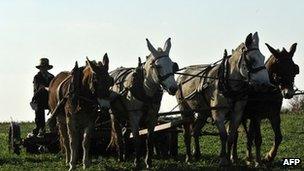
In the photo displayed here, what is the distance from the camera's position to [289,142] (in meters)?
18.2

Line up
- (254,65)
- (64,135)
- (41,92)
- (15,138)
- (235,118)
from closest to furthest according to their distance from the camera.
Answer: (254,65) → (235,118) → (64,135) → (41,92) → (15,138)

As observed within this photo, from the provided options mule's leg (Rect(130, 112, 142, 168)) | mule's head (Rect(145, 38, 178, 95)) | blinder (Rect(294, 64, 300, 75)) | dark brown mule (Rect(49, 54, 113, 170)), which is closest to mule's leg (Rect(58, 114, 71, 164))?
dark brown mule (Rect(49, 54, 113, 170))

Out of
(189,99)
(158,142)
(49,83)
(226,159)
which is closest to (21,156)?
(49,83)

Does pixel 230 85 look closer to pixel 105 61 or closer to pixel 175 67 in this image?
pixel 175 67

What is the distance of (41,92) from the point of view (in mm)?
15344

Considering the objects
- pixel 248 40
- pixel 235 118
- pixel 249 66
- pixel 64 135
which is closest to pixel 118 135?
pixel 64 135

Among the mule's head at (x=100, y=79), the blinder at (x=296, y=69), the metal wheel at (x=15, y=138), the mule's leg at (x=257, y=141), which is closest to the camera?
the mule's head at (x=100, y=79)

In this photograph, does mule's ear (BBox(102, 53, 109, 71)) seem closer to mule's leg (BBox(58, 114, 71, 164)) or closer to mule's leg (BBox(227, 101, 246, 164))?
mule's leg (BBox(58, 114, 71, 164))

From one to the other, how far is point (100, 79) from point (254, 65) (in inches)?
112

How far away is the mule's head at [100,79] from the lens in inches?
462

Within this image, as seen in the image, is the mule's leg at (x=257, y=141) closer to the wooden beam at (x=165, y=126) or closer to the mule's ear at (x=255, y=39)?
the wooden beam at (x=165, y=126)

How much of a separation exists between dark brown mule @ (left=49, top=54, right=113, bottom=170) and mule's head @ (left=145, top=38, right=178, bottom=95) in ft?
2.96

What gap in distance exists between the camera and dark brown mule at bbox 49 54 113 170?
11.8m
